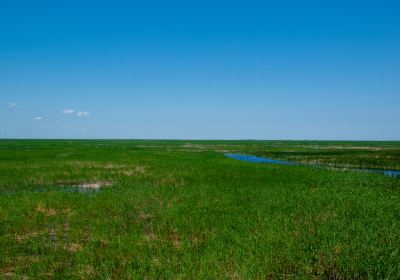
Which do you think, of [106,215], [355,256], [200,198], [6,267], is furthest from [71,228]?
[355,256]

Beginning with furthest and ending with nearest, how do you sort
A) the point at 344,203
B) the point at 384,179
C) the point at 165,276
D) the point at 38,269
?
the point at 384,179 → the point at 344,203 → the point at 38,269 → the point at 165,276

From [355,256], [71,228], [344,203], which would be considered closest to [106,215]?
[71,228]

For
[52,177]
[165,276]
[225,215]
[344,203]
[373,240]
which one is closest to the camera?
[165,276]

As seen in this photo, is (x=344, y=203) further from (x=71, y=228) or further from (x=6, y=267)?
(x=6, y=267)

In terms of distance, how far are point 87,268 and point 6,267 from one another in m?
2.13

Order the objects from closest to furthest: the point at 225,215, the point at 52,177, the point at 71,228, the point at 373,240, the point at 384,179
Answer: the point at 373,240 < the point at 71,228 < the point at 225,215 < the point at 384,179 < the point at 52,177

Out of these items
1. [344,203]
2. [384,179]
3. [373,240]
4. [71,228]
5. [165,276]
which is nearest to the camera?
[165,276]

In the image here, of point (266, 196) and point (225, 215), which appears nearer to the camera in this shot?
point (225, 215)

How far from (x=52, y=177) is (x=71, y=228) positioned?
1493cm

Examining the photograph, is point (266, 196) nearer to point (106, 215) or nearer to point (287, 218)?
point (287, 218)

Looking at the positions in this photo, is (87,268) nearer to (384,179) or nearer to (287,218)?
(287,218)

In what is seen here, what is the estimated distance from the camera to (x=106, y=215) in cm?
1267

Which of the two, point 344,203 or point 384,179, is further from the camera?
point 384,179

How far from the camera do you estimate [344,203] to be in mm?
14266
